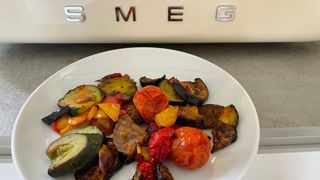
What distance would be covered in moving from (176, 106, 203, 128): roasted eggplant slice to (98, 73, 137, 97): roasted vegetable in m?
0.08

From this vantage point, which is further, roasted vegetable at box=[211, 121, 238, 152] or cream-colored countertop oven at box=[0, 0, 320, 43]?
cream-colored countertop oven at box=[0, 0, 320, 43]

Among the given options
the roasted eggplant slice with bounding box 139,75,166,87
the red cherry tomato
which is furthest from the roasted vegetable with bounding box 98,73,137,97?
the red cherry tomato

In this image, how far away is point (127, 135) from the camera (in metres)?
0.41

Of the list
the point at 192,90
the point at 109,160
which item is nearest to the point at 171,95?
the point at 192,90

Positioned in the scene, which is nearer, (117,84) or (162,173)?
(162,173)

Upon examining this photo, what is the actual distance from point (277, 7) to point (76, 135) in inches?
14.6

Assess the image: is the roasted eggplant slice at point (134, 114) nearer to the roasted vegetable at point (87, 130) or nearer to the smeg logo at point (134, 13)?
the roasted vegetable at point (87, 130)

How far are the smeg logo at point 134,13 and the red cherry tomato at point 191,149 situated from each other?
219mm

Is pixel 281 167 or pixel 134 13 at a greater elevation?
pixel 134 13

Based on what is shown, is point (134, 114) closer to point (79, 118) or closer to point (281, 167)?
point (79, 118)

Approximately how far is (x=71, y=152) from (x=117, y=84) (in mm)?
137

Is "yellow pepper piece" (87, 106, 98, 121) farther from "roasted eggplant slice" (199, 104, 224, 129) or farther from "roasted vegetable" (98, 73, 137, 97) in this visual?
"roasted eggplant slice" (199, 104, 224, 129)

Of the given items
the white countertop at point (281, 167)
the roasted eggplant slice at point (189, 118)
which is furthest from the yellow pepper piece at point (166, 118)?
the white countertop at point (281, 167)

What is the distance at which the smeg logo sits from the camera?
21.1 inches
